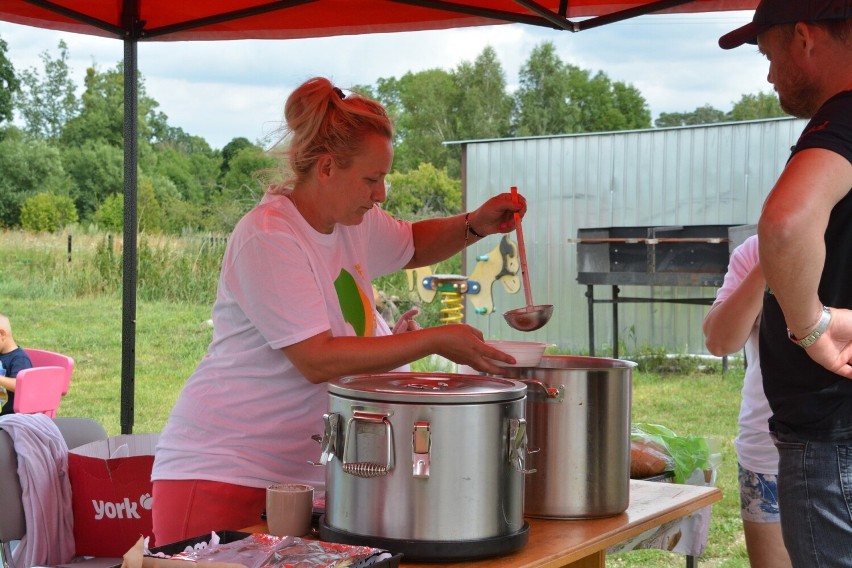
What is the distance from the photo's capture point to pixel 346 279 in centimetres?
196

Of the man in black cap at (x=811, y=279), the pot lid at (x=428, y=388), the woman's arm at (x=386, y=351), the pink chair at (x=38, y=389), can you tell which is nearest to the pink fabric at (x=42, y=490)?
the woman's arm at (x=386, y=351)

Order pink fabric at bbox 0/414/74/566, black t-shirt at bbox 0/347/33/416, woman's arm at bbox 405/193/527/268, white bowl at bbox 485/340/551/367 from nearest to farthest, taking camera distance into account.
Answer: white bowl at bbox 485/340/551/367 < woman's arm at bbox 405/193/527/268 < pink fabric at bbox 0/414/74/566 < black t-shirt at bbox 0/347/33/416

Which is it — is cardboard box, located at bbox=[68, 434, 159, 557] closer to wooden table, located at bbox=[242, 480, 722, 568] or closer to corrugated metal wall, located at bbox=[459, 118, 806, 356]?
wooden table, located at bbox=[242, 480, 722, 568]

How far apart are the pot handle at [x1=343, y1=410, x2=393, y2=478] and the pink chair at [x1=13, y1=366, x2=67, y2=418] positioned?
3723mm

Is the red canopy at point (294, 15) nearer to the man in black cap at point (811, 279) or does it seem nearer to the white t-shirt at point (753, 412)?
the white t-shirt at point (753, 412)

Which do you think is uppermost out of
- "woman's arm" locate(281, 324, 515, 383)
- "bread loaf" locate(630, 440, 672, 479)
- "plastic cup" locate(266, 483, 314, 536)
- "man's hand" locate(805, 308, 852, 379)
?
"man's hand" locate(805, 308, 852, 379)

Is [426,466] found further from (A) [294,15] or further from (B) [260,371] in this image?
(A) [294,15]

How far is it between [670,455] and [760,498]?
243mm

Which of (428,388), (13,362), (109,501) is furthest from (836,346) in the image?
(13,362)

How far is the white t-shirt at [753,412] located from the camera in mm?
2328

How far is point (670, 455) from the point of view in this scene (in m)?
2.49

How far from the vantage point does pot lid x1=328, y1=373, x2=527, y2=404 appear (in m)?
1.38

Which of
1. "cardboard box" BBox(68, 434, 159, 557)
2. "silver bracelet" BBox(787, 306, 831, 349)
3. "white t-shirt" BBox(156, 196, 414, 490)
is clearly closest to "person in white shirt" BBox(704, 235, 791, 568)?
"silver bracelet" BBox(787, 306, 831, 349)

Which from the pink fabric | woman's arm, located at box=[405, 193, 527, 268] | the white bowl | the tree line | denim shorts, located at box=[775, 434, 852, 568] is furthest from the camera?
the tree line
